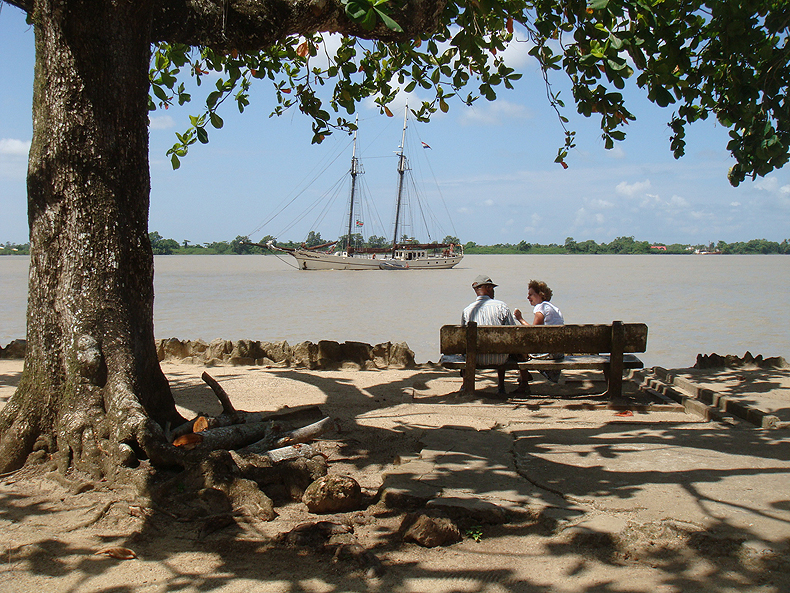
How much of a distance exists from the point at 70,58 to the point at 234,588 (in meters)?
3.44

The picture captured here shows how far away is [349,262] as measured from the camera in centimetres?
6769

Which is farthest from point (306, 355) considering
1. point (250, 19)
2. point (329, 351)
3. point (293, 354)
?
point (250, 19)

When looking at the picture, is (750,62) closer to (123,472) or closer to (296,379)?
(296,379)

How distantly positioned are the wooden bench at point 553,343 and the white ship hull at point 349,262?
60117 mm

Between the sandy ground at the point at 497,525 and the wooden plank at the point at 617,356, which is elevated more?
the wooden plank at the point at 617,356

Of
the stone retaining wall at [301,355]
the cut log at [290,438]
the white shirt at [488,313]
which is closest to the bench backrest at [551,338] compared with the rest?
the white shirt at [488,313]

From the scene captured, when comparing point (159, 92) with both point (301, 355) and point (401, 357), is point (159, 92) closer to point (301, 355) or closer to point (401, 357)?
point (301, 355)

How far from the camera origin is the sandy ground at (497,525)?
9.80 feet

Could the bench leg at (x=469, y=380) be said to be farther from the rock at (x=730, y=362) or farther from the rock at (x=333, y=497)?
the rock at (x=730, y=362)

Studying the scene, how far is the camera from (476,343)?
289 inches

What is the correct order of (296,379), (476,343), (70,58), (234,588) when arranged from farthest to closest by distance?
(296,379) → (476,343) → (70,58) → (234,588)

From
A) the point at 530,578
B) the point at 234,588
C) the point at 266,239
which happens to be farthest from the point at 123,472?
the point at 266,239

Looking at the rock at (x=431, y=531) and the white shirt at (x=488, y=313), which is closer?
the rock at (x=431, y=531)

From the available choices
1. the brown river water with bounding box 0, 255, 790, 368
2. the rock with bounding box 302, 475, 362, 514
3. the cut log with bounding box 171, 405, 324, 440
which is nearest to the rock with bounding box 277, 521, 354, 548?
the rock with bounding box 302, 475, 362, 514
